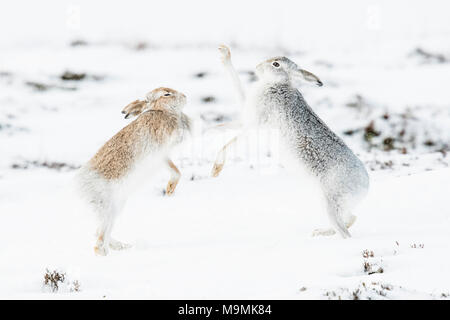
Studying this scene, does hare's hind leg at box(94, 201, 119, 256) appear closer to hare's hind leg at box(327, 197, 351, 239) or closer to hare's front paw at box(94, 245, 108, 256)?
hare's front paw at box(94, 245, 108, 256)

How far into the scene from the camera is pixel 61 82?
16.3 metres

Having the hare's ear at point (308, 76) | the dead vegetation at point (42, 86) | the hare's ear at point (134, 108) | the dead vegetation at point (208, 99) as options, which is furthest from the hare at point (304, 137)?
the dead vegetation at point (42, 86)

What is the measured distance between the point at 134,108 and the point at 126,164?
0.69 meters

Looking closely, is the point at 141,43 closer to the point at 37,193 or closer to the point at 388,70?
the point at 388,70

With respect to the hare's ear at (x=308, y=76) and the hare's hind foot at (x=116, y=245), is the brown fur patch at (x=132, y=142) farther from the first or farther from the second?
the hare's ear at (x=308, y=76)

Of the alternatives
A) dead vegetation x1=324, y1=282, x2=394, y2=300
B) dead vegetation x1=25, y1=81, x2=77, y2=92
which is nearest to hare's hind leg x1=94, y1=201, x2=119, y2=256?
dead vegetation x1=324, y1=282, x2=394, y2=300

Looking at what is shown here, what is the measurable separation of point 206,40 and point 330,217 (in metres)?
15.1

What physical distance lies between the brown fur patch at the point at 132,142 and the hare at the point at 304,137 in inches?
26.3

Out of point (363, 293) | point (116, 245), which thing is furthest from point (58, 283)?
point (363, 293)

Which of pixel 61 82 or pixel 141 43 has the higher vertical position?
pixel 141 43

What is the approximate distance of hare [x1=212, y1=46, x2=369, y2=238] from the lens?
5758 mm
